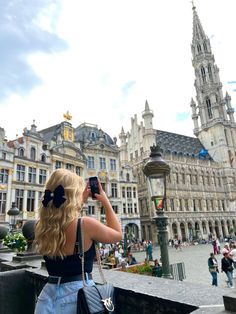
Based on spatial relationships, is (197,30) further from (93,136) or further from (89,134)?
(89,134)

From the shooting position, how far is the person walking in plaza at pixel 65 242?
2039 mm

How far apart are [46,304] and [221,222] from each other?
193ft

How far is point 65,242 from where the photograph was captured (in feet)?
6.79

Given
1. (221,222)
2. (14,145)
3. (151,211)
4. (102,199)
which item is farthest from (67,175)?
(221,222)

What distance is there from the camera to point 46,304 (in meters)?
2.06

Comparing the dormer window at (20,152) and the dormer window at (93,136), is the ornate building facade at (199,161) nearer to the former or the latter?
the dormer window at (93,136)

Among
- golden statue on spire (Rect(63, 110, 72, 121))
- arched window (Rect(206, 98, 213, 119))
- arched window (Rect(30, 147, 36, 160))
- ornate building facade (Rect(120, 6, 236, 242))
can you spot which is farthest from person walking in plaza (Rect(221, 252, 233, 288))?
arched window (Rect(206, 98, 213, 119))

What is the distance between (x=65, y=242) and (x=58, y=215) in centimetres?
23

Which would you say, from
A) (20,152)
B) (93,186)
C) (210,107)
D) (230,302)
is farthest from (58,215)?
(210,107)

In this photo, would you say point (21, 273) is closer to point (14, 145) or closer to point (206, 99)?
point (14, 145)

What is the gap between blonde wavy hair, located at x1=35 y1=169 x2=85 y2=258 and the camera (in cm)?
207

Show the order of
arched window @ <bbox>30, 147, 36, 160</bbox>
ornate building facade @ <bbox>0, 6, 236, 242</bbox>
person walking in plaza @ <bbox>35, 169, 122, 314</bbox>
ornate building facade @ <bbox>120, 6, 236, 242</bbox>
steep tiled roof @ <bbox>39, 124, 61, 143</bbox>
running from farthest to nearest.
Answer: ornate building facade @ <bbox>120, 6, 236, 242</bbox>
steep tiled roof @ <bbox>39, 124, 61, 143</bbox>
arched window @ <bbox>30, 147, 36, 160</bbox>
ornate building facade @ <bbox>0, 6, 236, 242</bbox>
person walking in plaza @ <bbox>35, 169, 122, 314</bbox>

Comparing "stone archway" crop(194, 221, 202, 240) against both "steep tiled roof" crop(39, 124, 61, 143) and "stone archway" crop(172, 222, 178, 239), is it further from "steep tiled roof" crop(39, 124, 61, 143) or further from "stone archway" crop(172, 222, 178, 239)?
"steep tiled roof" crop(39, 124, 61, 143)

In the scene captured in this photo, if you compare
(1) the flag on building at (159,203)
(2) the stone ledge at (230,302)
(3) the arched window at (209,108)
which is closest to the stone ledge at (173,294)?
(2) the stone ledge at (230,302)
